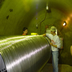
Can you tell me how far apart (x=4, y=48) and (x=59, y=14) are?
17.2 feet

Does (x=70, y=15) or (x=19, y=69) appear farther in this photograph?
(x=70, y=15)

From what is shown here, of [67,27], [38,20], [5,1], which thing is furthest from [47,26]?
[5,1]

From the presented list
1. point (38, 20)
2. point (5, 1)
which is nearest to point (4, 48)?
point (5, 1)

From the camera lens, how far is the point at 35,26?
6336mm

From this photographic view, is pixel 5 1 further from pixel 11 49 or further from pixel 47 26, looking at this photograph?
pixel 47 26

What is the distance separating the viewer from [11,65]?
1092mm

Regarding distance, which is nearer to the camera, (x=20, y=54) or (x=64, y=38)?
(x=20, y=54)

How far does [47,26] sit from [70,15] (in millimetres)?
1366

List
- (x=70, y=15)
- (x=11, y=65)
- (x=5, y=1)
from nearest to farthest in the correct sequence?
(x=11, y=65), (x=5, y=1), (x=70, y=15)

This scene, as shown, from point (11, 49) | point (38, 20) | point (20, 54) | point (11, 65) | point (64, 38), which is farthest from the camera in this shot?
point (38, 20)

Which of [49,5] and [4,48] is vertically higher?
→ [49,5]

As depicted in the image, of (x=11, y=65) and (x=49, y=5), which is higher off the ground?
(x=49, y=5)

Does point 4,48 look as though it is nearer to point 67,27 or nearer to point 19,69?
point 19,69

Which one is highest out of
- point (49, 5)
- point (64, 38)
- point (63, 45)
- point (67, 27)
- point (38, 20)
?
point (49, 5)
